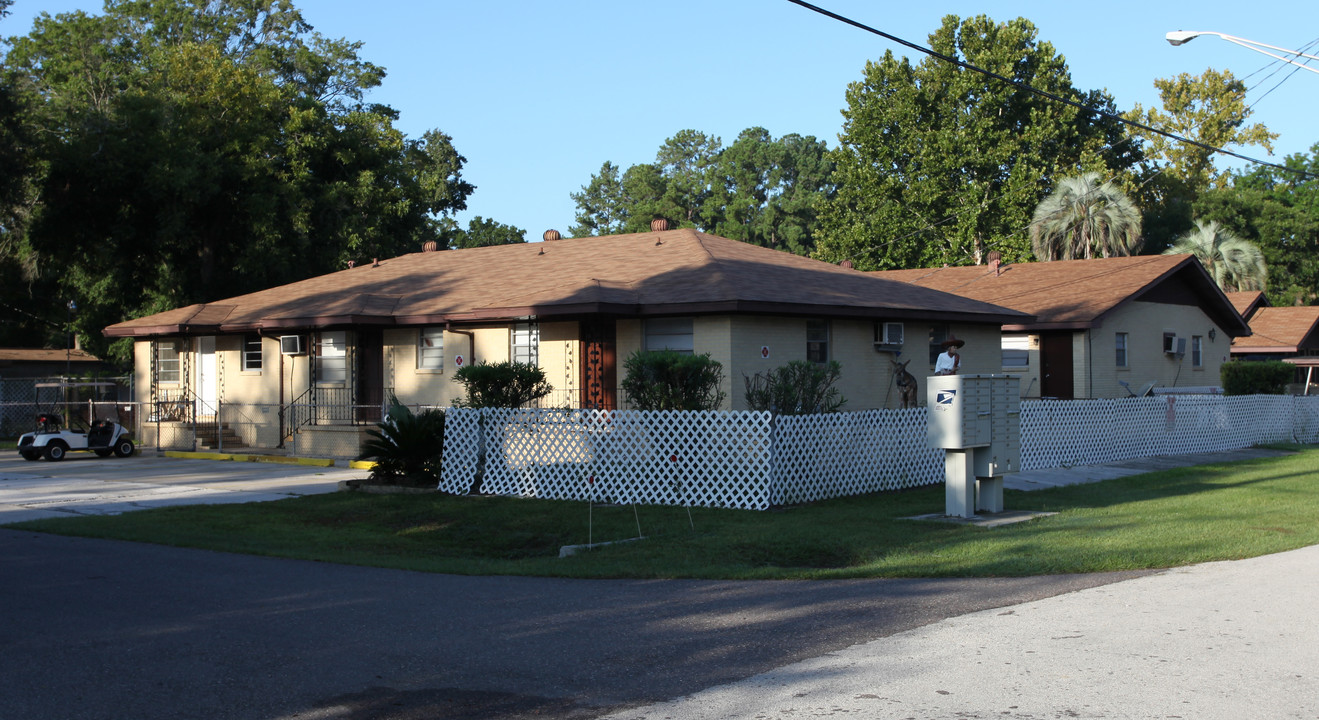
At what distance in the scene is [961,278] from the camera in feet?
114

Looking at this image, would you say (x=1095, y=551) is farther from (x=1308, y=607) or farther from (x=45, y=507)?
(x=45, y=507)

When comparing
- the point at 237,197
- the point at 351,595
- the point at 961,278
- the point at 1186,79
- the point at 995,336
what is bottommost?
the point at 351,595

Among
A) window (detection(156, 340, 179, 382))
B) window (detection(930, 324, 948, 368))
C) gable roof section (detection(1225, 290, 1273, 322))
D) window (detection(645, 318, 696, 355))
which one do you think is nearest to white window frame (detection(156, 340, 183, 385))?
window (detection(156, 340, 179, 382))

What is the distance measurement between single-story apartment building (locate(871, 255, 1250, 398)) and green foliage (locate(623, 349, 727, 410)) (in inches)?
472

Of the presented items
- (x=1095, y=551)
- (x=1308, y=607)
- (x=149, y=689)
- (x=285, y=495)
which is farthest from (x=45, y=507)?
(x=1308, y=607)

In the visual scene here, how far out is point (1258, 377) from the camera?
2753cm

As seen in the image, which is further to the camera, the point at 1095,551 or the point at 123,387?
the point at 123,387

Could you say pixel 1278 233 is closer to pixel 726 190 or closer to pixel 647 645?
pixel 726 190

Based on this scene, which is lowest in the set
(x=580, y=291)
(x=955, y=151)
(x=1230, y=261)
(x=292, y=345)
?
(x=292, y=345)

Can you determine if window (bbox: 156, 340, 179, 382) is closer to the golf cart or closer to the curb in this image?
the golf cart

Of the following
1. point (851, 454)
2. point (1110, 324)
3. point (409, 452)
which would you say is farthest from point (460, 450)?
point (1110, 324)

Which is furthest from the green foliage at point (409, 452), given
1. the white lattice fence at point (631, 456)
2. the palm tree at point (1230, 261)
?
the palm tree at point (1230, 261)

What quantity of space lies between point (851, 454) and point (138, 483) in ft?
39.4

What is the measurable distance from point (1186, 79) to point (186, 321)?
5615cm
